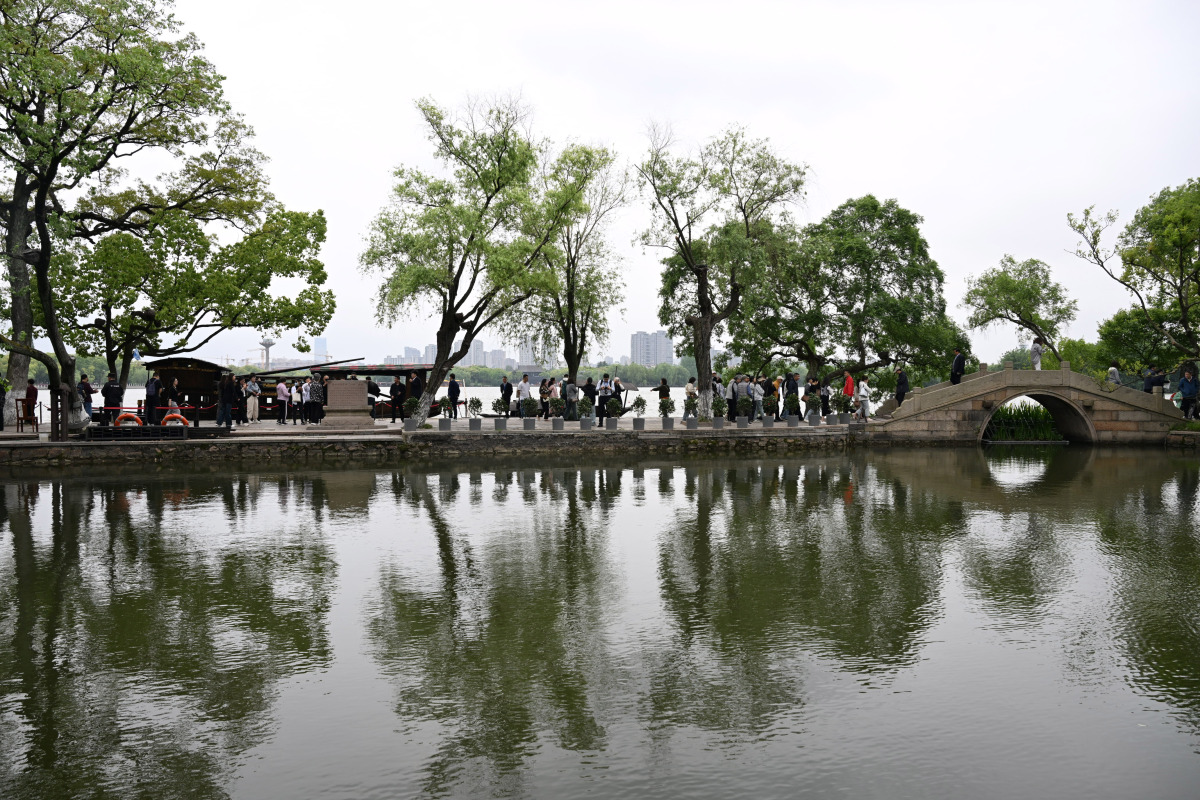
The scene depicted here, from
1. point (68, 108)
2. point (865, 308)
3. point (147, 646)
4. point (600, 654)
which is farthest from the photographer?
point (865, 308)

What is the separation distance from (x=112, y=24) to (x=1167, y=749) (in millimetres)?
29997

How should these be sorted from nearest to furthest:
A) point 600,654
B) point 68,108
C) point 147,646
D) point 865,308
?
1. point 600,654
2. point 147,646
3. point 68,108
4. point 865,308

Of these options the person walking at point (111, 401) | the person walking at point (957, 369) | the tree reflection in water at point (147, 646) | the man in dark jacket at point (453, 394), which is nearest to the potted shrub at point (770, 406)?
the person walking at point (957, 369)

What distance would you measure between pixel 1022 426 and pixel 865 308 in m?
8.85

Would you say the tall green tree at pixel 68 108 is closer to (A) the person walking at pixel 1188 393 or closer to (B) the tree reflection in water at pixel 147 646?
(B) the tree reflection in water at pixel 147 646

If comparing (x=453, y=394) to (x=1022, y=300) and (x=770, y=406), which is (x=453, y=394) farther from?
(x=1022, y=300)

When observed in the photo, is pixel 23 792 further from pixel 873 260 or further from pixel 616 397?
pixel 873 260

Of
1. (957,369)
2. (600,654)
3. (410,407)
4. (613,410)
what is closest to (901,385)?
(957,369)

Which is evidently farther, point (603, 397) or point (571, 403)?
point (571, 403)

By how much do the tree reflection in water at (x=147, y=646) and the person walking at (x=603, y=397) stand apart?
17.3 meters

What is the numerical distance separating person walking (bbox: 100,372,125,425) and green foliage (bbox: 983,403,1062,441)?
31.4 m

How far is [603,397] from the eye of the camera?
31.0m

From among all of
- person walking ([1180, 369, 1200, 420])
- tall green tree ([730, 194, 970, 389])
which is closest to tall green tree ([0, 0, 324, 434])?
tall green tree ([730, 194, 970, 389])

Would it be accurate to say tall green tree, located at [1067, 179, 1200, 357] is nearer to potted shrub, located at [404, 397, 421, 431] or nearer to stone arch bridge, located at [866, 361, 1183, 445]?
stone arch bridge, located at [866, 361, 1183, 445]
